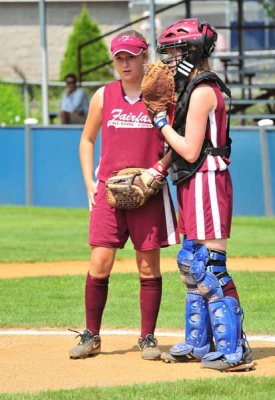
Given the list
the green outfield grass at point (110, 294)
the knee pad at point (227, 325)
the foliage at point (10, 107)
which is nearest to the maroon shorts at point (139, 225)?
the knee pad at point (227, 325)

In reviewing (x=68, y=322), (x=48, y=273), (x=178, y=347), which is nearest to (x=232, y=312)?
(x=178, y=347)

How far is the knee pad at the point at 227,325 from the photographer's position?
7.01 meters

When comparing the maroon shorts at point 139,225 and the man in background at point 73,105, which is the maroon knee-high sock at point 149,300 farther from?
the man in background at point 73,105

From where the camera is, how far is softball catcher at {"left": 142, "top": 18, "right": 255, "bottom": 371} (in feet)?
22.8

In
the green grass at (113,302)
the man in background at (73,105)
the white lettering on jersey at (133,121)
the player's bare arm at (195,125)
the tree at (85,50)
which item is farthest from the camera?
the tree at (85,50)

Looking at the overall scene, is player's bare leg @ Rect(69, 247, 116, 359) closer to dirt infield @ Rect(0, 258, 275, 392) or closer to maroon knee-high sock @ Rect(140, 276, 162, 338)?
dirt infield @ Rect(0, 258, 275, 392)

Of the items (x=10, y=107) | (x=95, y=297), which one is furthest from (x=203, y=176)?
(x=10, y=107)

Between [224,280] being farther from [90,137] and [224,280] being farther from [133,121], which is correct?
[90,137]

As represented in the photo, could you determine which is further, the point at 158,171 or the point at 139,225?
the point at 139,225

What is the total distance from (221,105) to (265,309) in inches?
116

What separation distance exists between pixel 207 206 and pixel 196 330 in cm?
78

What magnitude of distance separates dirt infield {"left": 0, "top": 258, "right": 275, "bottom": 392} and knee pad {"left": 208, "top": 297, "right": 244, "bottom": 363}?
166 millimetres

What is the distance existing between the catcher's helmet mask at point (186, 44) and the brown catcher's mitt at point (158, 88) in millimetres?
68

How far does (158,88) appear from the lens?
22.9 feet
